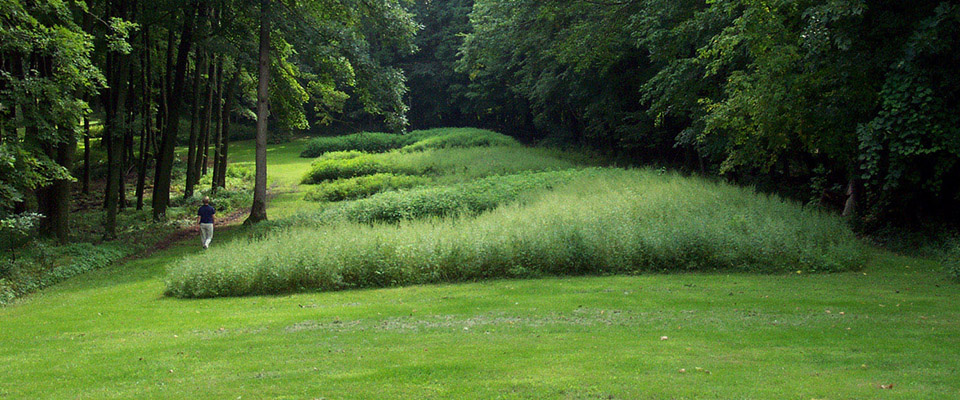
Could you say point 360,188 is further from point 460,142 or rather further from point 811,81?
point 811,81

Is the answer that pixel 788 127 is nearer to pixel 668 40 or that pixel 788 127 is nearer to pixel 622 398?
pixel 668 40

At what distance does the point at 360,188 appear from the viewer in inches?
1129

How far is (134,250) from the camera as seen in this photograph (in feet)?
59.0

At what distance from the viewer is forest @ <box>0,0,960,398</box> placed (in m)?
6.82

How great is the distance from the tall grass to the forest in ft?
0.18

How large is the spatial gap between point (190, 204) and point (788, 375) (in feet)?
77.6

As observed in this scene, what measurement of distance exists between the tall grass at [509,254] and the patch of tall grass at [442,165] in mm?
16829

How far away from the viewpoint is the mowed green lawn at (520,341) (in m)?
5.95

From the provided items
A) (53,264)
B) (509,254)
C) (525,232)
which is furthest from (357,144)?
(509,254)

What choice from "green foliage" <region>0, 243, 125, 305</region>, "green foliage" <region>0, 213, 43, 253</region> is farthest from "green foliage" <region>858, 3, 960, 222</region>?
"green foliage" <region>0, 243, 125, 305</region>

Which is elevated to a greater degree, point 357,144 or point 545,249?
point 357,144

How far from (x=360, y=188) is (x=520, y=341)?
22.0 meters

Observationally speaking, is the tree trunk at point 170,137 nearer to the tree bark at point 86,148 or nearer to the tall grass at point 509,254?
the tree bark at point 86,148

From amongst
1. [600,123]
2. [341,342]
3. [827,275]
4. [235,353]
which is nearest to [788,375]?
[341,342]
